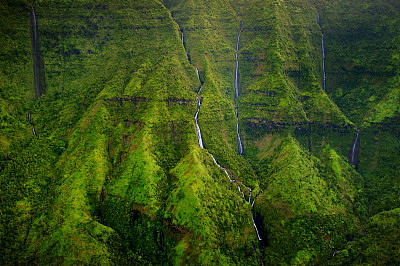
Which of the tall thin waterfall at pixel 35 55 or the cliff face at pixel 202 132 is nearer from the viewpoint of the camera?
the cliff face at pixel 202 132

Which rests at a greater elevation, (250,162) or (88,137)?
(88,137)

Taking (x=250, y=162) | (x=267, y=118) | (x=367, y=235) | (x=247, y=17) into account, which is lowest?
(x=367, y=235)

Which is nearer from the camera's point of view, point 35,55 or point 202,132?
point 202,132

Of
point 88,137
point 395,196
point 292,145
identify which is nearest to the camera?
point 395,196

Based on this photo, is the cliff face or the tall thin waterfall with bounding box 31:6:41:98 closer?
the cliff face

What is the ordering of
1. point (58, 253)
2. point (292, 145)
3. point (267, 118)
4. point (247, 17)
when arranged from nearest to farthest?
point (58, 253) → point (292, 145) → point (267, 118) → point (247, 17)

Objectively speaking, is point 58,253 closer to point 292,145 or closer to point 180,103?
point 180,103

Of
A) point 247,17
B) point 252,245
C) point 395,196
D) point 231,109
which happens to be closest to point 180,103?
point 231,109

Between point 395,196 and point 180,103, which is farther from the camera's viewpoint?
point 180,103
